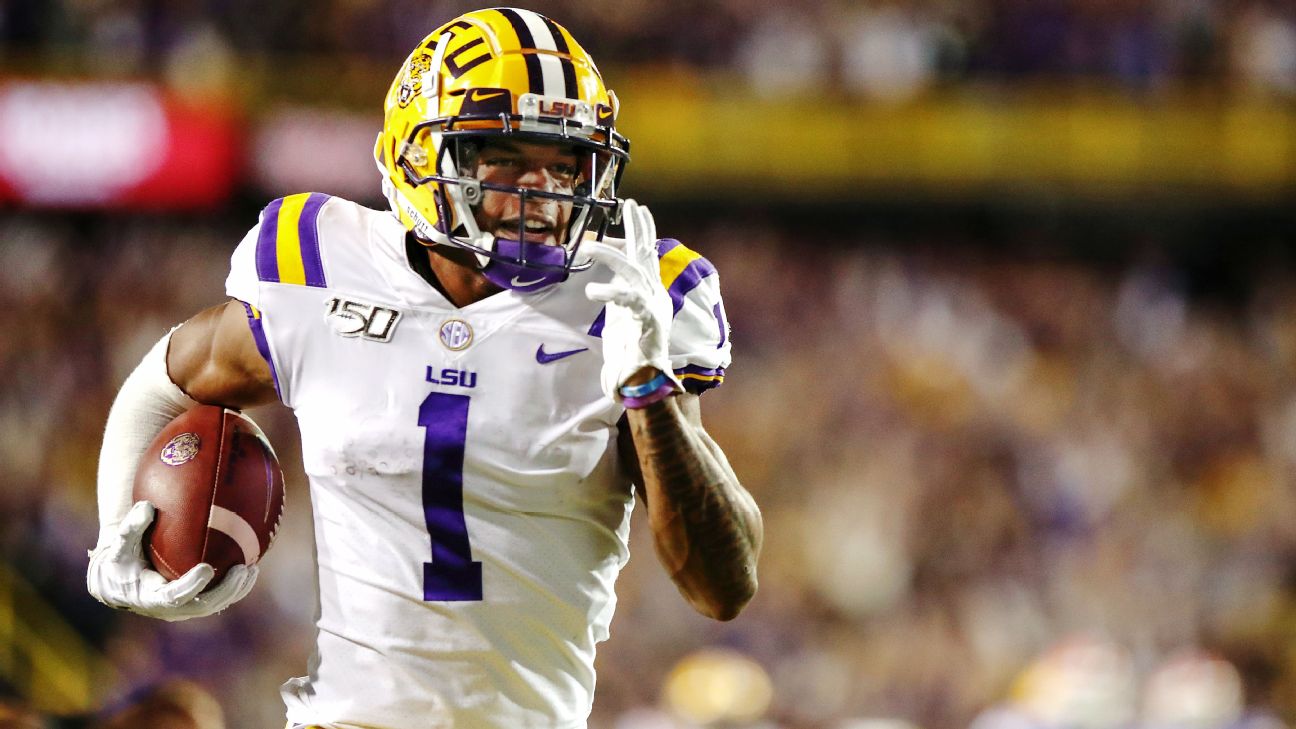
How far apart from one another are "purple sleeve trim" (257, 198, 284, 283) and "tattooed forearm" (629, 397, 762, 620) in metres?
0.59

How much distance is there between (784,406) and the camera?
8531mm

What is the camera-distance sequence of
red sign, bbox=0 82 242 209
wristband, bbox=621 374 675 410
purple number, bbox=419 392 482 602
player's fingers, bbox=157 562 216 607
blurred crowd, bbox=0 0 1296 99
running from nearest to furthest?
wristband, bbox=621 374 675 410 → purple number, bbox=419 392 482 602 → player's fingers, bbox=157 562 216 607 → red sign, bbox=0 82 242 209 → blurred crowd, bbox=0 0 1296 99

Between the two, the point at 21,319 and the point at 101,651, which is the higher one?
the point at 21,319

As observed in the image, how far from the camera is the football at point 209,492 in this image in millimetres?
2293

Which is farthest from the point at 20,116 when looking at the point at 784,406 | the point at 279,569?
the point at 784,406

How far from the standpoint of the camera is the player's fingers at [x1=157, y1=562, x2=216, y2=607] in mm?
2246

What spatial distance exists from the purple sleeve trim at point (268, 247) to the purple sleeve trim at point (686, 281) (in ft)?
1.83

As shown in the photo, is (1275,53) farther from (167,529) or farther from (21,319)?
(167,529)

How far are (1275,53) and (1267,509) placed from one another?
3269mm

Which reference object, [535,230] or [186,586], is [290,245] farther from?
[186,586]

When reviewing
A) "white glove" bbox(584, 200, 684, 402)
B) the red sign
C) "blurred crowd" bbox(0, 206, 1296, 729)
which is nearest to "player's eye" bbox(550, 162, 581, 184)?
"white glove" bbox(584, 200, 684, 402)

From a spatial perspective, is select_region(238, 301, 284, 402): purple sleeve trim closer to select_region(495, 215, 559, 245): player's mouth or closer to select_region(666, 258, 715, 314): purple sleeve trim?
select_region(495, 215, 559, 245): player's mouth

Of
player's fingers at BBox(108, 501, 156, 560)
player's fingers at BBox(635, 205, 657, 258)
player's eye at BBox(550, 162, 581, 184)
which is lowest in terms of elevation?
player's fingers at BBox(108, 501, 156, 560)


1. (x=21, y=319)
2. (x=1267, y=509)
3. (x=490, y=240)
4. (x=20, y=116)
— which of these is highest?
(x=490, y=240)
